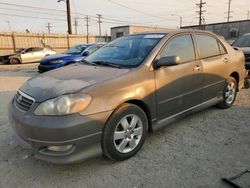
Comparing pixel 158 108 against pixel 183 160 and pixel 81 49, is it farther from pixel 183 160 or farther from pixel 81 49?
pixel 81 49

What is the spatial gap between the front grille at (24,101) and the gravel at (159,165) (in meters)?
0.76

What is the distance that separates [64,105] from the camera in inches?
98.8

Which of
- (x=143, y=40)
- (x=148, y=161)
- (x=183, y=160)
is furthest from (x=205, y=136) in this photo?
(x=143, y=40)

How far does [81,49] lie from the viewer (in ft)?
35.9

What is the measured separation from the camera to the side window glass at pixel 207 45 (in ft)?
13.5

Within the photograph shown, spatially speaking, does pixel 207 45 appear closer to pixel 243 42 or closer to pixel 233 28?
pixel 243 42

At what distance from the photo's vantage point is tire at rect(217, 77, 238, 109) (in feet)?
15.6

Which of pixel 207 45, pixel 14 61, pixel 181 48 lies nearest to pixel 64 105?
pixel 181 48

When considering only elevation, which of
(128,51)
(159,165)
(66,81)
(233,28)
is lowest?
(159,165)

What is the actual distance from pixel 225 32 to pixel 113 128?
39538mm

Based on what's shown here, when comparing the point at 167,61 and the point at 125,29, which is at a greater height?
the point at 125,29

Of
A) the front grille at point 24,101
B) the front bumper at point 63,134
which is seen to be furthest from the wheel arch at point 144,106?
the front grille at point 24,101

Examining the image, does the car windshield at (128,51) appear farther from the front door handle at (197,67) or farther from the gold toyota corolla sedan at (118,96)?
the front door handle at (197,67)

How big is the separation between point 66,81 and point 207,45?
2723 mm
